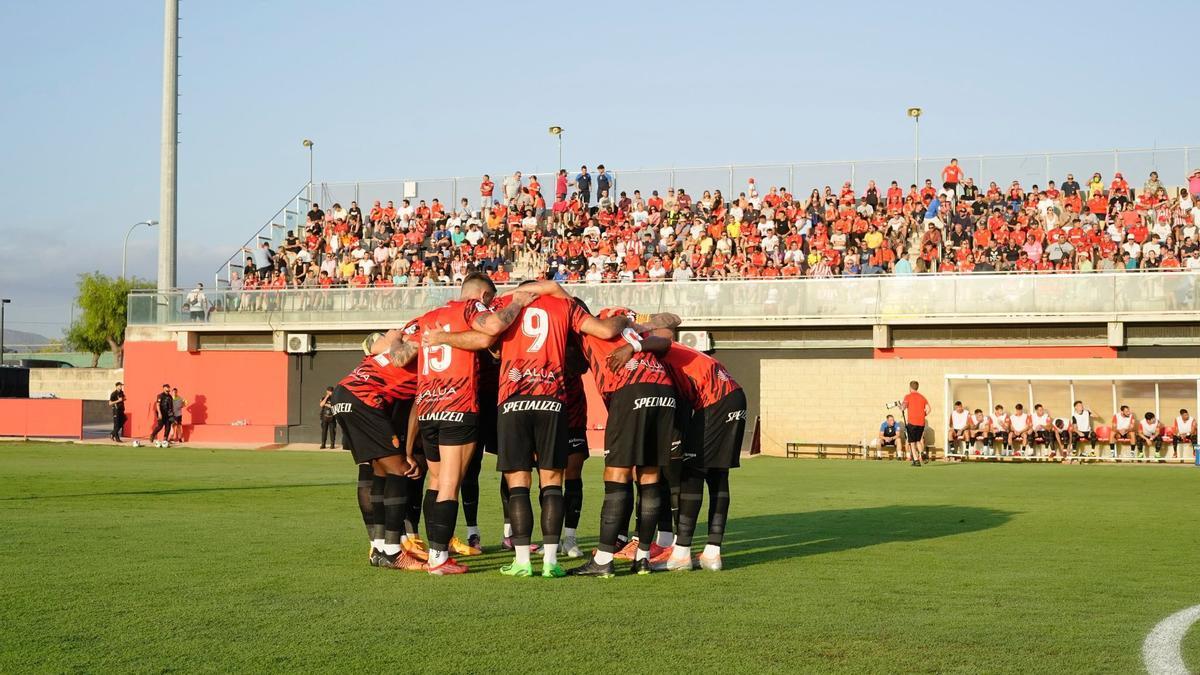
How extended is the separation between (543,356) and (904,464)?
66.2 feet

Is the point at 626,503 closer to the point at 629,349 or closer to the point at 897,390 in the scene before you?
the point at 629,349

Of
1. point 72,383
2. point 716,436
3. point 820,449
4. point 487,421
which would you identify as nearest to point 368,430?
point 487,421

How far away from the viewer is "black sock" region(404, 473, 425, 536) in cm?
1032

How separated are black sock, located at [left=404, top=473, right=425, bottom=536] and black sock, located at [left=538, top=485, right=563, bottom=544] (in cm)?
159

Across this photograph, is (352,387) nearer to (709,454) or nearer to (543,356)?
(543,356)

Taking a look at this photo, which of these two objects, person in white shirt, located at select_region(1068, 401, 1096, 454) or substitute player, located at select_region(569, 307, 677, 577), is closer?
substitute player, located at select_region(569, 307, 677, 577)

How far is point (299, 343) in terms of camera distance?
37844 millimetres

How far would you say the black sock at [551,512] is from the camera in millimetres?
8953

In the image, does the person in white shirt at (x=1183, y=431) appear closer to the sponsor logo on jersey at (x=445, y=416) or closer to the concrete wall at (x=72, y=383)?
the sponsor logo on jersey at (x=445, y=416)

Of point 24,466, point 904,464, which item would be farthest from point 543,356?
point 904,464

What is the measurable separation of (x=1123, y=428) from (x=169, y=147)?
28.2m

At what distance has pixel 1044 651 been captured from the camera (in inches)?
249

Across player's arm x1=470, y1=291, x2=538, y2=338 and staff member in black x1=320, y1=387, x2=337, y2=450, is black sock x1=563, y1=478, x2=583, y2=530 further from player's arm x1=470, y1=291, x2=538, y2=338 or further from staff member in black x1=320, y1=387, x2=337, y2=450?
staff member in black x1=320, y1=387, x2=337, y2=450

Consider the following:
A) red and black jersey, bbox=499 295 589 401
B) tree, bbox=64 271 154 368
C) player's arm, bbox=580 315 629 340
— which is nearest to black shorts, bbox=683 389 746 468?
player's arm, bbox=580 315 629 340
